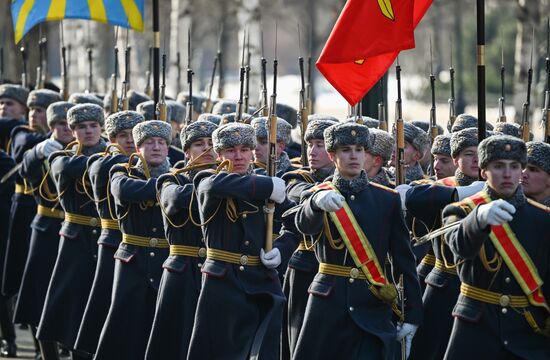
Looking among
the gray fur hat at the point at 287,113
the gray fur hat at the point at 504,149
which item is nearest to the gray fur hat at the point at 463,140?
the gray fur hat at the point at 504,149

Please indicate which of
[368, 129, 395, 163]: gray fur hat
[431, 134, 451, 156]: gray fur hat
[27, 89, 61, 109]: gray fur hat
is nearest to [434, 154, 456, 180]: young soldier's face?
[431, 134, 451, 156]: gray fur hat

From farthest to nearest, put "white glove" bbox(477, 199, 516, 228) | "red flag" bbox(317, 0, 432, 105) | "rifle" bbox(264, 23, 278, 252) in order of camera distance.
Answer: "red flag" bbox(317, 0, 432, 105), "rifle" bbox(264, 23, 278, 252), "white glove" bbox(477, 199, 516, 228)

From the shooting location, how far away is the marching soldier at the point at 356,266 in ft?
29.1

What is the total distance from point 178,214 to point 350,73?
1.35 metres

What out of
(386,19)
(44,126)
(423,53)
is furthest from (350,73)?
(423,53)

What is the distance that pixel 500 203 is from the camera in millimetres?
7742

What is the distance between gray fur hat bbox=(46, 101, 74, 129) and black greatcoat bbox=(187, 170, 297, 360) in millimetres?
3243

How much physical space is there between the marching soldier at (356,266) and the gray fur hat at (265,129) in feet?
7.64

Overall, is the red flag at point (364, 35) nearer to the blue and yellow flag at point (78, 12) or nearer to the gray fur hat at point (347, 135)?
the gray fur hat at point (347, 135)

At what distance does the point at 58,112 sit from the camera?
12734 mm

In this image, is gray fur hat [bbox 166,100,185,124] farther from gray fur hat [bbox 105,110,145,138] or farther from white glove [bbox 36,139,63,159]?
gray fur hat [bbox 105,110,145,138]

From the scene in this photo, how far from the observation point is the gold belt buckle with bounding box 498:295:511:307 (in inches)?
323

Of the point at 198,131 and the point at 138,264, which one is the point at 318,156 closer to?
the point at 198,131

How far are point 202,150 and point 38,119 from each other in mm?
3933
